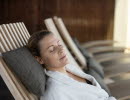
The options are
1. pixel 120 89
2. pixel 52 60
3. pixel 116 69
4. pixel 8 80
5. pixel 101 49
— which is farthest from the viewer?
pixel 101 49

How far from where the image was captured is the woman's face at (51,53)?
174 centimetres

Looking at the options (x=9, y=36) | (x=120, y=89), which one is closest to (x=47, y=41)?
(x=9, y=36)

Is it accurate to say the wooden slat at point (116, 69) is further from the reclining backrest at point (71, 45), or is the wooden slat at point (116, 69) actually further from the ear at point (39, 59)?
the ear at point (39, 59)

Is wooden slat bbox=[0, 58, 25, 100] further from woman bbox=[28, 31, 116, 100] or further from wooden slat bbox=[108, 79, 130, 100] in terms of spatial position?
wooden slat bbox=[108, 79, 130, 100]

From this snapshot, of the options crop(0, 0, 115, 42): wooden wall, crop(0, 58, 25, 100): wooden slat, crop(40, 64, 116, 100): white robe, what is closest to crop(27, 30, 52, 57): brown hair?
crop(40, 64, 116, 100): white robe

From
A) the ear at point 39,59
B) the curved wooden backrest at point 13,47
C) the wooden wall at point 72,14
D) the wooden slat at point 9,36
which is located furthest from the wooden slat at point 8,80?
the wooden wall at point 72,14

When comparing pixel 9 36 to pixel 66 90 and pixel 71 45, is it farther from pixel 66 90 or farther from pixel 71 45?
pixel 71 45

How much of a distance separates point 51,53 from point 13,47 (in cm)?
33

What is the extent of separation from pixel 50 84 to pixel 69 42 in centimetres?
194

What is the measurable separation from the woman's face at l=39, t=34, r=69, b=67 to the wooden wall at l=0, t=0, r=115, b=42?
3754mm

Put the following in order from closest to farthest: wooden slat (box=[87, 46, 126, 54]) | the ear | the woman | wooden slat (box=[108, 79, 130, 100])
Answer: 1. the woman
2. the ear
3. wooden slat (box=[108, 79, 130, 100])
4. wooden slat (box=[87, 46, 126, 54])

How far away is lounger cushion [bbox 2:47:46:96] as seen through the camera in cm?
159

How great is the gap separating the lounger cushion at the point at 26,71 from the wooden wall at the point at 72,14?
3.88 metres

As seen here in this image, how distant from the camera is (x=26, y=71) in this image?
1.59m
